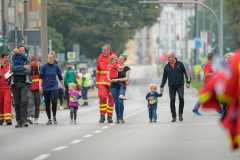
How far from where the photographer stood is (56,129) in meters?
15.6

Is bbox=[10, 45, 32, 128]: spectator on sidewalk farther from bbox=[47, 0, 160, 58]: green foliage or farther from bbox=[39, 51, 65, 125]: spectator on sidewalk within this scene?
bbox=[47, 0, 160, 58]: green foliage

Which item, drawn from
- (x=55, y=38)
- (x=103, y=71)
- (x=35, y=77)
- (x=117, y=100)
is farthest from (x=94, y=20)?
(x=117, y=100)

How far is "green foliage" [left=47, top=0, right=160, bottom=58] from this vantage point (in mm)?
64250

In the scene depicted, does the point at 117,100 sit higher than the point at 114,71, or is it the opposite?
the point at 114,71

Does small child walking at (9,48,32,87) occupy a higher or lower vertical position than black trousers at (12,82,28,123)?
higher

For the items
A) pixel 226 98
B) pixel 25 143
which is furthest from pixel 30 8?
pixel 226 98

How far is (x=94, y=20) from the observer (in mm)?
66375

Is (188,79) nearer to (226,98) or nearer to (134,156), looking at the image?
(134,156)

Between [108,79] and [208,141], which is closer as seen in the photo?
[208,141]

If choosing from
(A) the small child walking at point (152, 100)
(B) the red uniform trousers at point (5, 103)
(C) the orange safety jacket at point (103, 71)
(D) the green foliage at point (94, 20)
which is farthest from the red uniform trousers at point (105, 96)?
(D) the green foliage at point (94, 20)

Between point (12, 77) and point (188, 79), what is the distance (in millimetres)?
4310

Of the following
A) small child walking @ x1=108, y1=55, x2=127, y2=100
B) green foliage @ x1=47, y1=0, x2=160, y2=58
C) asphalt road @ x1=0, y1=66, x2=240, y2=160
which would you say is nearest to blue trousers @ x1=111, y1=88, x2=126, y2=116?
small child walking @ x1=108, y1=55, x2=127, y2=100

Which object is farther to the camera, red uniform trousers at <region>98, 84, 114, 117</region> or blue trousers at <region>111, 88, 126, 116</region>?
red uniform trousers at <region>98, 84, 114, 117</region>

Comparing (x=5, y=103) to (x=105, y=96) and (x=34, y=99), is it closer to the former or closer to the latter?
(x=34, y=99)
